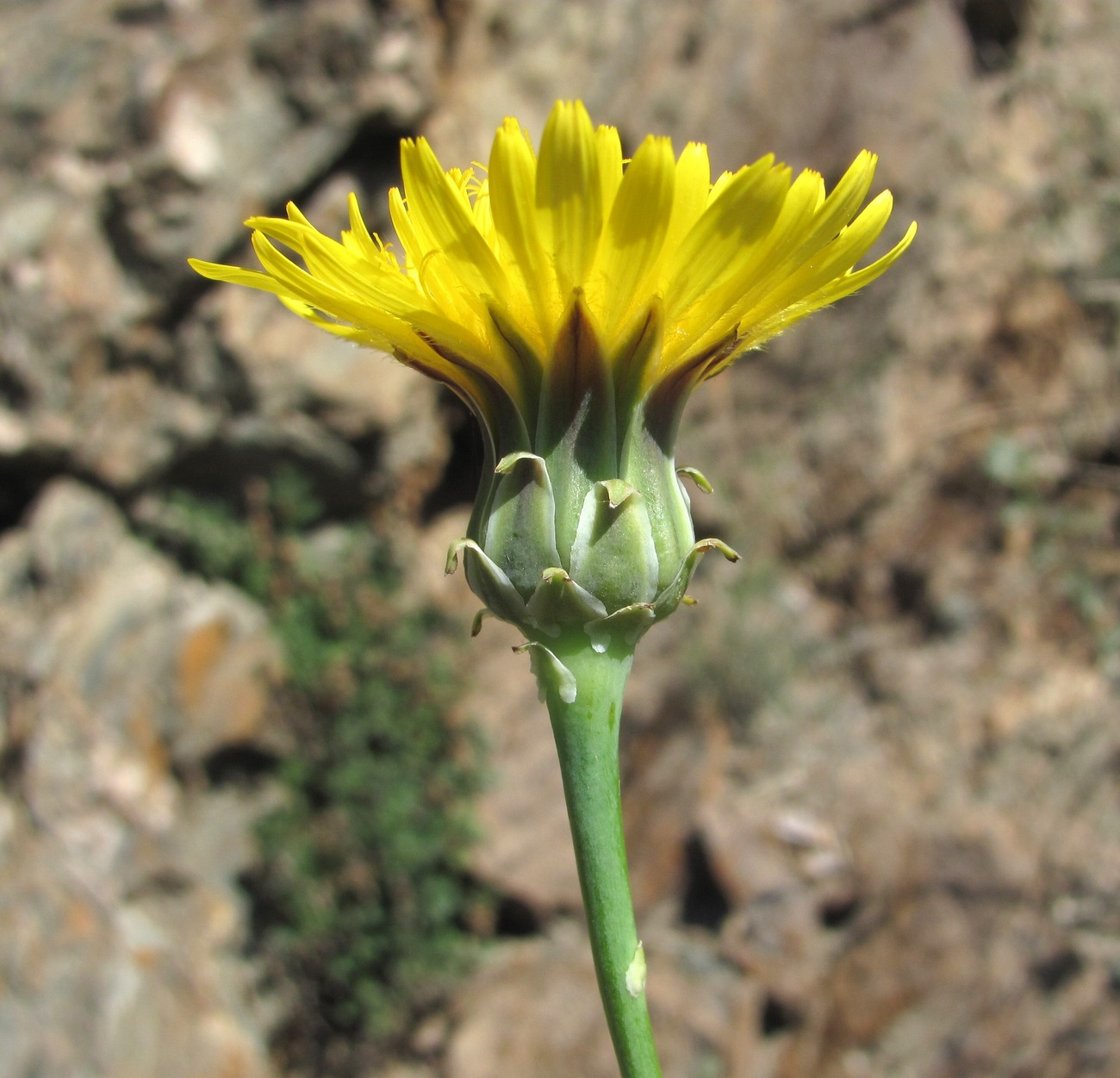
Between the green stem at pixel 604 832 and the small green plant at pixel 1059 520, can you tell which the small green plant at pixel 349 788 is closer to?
the small green plant at pixel 1059 520

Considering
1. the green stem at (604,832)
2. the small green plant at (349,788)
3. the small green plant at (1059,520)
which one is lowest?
the small green plant at (349,788)

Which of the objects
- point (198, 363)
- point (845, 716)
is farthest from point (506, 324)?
point (845, 716)

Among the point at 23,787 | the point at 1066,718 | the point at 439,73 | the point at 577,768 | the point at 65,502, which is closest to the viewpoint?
the point at 577,768

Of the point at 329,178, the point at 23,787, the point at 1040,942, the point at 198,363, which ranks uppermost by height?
the point at 329,178

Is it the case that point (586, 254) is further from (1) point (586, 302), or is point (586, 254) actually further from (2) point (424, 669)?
(2) point (424, 669)

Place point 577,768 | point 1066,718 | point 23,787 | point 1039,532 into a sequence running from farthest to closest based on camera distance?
point 1039,532 < point 1066,718 < point 23,787 < point 577,768

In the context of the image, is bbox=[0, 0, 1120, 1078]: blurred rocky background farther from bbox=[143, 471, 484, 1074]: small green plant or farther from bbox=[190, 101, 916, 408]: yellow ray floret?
bbox=[190, 101, 916, 408]: yellow ray floret

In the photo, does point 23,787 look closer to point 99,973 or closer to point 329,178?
point 99,973

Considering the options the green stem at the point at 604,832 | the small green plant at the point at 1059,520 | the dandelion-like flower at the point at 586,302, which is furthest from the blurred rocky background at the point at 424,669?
the dandelion-like flower at the point at 586,302
